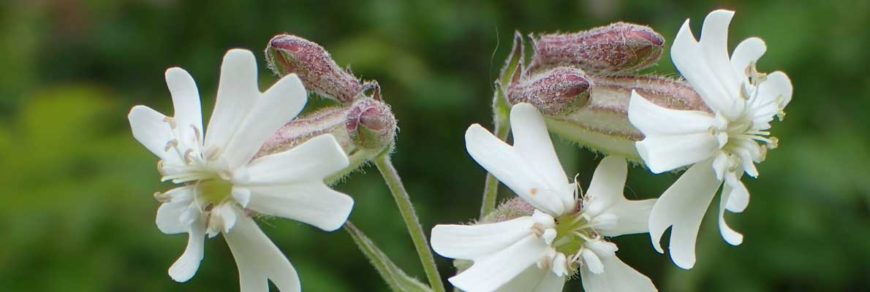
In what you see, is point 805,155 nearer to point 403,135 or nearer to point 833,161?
point 833,161

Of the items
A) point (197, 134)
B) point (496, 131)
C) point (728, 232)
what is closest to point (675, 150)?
point (728, 232)

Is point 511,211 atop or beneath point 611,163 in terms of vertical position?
beneath

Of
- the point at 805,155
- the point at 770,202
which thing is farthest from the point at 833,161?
the point at 770,202

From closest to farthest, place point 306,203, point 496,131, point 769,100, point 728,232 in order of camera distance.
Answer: point 306,203 < point 728,232 < point 769,100 < point 496,131

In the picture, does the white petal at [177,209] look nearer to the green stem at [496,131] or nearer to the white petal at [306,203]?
the white petal at [306,203]

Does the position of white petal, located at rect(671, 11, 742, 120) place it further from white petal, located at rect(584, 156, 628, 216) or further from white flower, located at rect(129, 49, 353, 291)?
white flower, located at rect(129, 49, 353, 291)

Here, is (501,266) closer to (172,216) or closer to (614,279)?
(614,279)

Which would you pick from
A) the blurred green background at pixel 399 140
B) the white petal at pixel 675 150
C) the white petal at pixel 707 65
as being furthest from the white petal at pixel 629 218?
the blurred green background at pixel 399 140

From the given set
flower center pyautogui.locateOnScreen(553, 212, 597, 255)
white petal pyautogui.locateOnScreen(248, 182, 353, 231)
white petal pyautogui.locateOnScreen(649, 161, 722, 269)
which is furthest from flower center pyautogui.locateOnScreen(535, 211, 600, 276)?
white petal pyautogui.locateOnScreen(248, 182, 353, 231)
